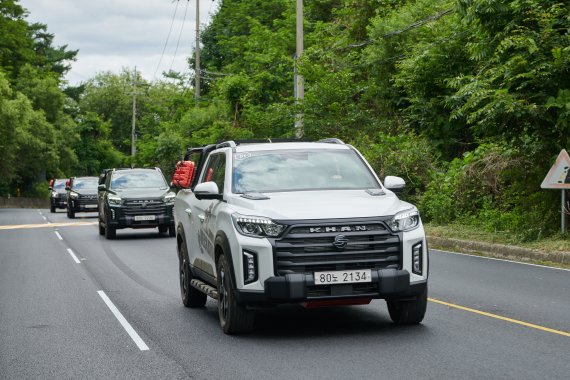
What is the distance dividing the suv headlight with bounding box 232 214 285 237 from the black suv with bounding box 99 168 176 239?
1648cm

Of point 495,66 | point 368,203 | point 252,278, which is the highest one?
point 495,66

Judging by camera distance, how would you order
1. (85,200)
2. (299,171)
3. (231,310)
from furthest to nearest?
1. (85,200)
2. (299,171)
3. (231,310)

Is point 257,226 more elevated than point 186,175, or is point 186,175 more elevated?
point 186,175

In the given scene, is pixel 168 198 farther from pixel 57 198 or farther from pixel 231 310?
pixel 57 198

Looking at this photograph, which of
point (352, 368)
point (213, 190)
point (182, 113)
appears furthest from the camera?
point (182, 113)

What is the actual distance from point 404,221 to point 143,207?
55.8 ft

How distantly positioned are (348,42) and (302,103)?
264 inches

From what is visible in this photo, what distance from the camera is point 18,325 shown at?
10.5 metres

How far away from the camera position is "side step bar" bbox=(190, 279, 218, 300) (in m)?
9.93

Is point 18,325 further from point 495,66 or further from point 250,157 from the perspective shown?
point 495,66

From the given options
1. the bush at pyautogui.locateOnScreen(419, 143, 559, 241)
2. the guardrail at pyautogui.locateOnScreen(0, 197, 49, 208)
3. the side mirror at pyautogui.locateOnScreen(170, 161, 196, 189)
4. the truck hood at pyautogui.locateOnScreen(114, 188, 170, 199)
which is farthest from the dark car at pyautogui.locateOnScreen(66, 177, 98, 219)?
the guardrail at pyautogui.locateOnScreen(0, 197, 49, 208)

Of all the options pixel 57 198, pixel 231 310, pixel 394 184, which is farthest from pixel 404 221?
pixel 57 198

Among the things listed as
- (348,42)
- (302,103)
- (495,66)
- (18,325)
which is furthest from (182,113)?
(18,325)

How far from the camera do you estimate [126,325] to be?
10.3 metres
